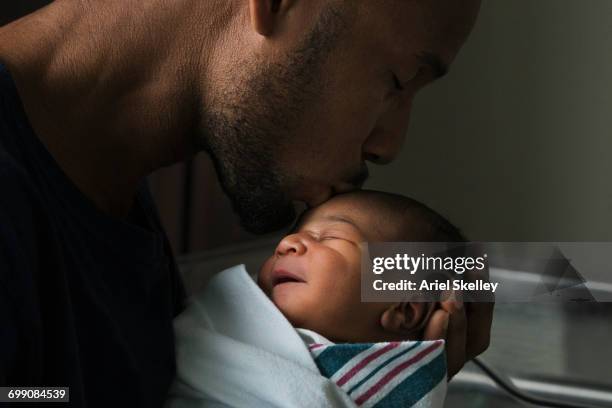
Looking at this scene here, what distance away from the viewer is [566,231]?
4.23 ft

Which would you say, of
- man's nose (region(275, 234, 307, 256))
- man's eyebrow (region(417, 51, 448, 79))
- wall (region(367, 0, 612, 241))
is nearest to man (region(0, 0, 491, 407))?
man's eyebrow (region(417, 51, 448, 79))

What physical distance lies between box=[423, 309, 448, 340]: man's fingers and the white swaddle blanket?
53 millimetres

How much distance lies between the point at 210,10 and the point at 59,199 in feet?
1.00

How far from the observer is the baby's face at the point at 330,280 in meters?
0.94

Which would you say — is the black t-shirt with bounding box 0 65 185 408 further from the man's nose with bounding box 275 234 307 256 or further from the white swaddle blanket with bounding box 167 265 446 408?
the man's nose with bounding box 275 234 307 256

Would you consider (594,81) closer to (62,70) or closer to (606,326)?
(606,326)

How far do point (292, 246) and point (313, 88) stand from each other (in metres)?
0.20

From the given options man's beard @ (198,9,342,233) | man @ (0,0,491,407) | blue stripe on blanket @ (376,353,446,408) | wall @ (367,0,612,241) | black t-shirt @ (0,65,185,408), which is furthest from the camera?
wall @ (367,0,612,241)

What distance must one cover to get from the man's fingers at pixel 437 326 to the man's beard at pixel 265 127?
241 millimetres

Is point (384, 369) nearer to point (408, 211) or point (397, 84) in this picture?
point (408, 211)

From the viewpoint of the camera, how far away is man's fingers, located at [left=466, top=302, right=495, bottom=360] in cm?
105

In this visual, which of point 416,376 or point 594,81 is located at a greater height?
point 594,81

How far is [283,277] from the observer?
978mm

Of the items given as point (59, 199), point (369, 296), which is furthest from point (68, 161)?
point (369, 296)
